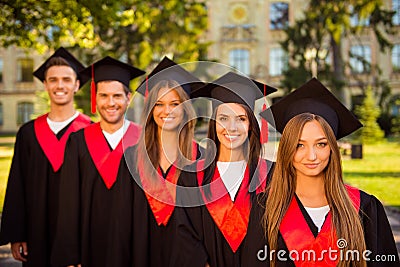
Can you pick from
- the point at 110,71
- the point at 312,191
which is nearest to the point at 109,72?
the point at 110,71

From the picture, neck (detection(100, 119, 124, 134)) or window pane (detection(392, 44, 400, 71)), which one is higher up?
window pane (detection(392, 44, 400, 71))

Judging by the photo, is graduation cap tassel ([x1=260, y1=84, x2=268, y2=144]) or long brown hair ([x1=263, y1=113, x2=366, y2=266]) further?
graduation cap tassel ([x1=260, y1=84, x2=268, y2=144])

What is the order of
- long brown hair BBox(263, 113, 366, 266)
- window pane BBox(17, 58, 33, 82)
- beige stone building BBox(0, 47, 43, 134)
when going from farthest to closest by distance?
window pane BBox(17, 58, 33, 82), beige stone building BBox(0, 47, 43, 134), long brown hair BBox(263, 113, 366, 266)

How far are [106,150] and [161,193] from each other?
767mm

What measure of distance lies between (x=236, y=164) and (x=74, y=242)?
1.57 m

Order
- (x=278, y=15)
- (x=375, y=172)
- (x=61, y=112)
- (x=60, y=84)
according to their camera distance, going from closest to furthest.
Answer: (x=60, y=84) < (x=61, y=112) < (x=375, y=172) < (x=278, y=15)

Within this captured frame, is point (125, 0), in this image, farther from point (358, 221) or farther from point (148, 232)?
point (358, 221)

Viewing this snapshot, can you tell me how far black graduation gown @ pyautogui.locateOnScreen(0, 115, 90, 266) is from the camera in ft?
17.0

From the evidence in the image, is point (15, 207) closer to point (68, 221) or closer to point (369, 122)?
point (68, 221)

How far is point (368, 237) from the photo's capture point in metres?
3.18

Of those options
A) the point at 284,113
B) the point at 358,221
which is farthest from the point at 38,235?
the point at 358,221

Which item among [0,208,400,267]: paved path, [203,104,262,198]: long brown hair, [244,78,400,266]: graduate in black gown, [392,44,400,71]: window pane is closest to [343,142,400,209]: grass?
[0,208,400,267]: paved path

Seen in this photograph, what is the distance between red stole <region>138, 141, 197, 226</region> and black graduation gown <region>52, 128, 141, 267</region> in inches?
11.4

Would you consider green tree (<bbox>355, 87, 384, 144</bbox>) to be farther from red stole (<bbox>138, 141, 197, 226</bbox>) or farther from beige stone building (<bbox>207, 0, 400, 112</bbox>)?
red stole (<bbox>138, 141, 197, 226</bbox>)
